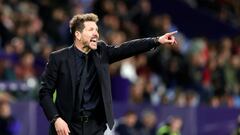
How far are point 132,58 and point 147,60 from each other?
71 cm

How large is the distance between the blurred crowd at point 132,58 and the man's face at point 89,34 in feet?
19.5

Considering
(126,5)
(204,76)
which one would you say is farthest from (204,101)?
(126,5)

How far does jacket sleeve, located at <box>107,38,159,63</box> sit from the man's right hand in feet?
2.67

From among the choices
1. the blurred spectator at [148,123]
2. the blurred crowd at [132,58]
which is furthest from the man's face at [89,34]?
the blurred spectator at [148,123]

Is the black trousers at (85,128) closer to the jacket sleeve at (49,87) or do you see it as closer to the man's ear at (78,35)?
the jacket sleeve at (49,87)

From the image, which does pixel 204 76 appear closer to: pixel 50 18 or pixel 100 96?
pixel 50 18

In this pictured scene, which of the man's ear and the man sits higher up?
the man's ear

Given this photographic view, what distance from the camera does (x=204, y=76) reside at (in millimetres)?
17734

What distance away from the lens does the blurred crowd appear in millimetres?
14445

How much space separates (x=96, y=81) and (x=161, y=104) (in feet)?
23.7

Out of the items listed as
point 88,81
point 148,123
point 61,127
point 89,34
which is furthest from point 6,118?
point 61,127

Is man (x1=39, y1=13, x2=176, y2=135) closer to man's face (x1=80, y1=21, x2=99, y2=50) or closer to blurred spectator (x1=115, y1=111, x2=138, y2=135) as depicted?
man's face (x1=80, y1=21, x2=99, y2=50)

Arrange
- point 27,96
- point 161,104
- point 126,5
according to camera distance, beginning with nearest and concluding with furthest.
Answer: point 27,96
point 161,104
point 126,5

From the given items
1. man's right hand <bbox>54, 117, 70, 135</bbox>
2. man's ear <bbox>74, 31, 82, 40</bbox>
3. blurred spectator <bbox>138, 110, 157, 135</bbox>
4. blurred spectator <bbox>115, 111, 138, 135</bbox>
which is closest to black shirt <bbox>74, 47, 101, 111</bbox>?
man's ear <bbox>74, 31, 82, 40</bbox>
